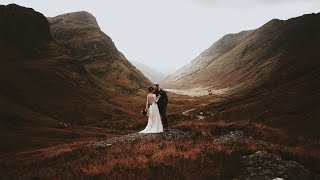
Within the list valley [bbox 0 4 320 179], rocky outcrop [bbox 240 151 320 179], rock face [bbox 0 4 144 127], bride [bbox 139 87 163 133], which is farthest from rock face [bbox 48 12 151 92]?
rocky outcrop [bbox 240 151 320 179]


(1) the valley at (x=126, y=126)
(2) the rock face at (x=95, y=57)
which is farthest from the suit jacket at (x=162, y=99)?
(2) the rock face at (x=95, y=57)

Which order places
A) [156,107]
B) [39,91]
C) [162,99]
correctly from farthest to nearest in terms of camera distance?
1. [39,91]
2. [156,107]
3. [162,99]

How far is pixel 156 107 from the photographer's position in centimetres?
2942

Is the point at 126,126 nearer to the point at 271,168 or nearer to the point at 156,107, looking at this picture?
the point at 156,107

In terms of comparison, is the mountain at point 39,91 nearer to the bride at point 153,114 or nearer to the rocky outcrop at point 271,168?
the bride at point 153,114

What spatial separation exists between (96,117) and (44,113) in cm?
1443

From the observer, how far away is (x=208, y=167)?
14.9m

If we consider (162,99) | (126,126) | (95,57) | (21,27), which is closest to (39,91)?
(126,126)

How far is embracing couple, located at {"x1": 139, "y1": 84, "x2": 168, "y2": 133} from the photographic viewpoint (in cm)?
2886

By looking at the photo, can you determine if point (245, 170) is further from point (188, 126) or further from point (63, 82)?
point (63, 82)

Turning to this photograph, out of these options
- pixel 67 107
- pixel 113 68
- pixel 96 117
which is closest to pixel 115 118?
pixel 96 117

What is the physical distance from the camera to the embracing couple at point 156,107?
2886 cm

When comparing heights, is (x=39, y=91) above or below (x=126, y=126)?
above

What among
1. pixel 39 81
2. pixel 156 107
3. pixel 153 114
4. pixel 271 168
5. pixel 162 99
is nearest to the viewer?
pixel 271 168
